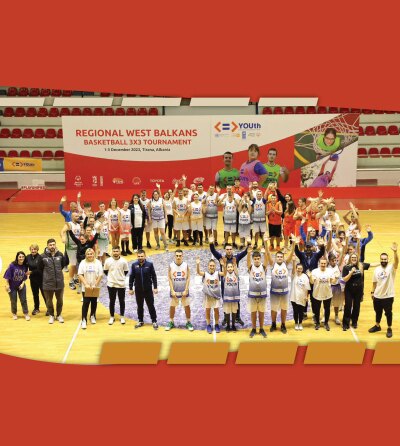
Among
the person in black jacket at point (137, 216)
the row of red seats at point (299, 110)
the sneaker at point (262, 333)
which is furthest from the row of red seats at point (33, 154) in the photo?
the sneaker at point (262, 333)

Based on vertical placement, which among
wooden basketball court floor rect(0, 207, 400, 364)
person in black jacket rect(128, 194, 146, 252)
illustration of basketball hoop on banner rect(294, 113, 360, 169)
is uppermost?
illustration of basketball hoop on banner rect(294, 113, 360, 169)

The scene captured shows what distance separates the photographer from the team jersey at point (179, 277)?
39.3ft

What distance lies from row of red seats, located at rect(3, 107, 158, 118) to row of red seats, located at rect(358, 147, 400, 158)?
25.3 feet

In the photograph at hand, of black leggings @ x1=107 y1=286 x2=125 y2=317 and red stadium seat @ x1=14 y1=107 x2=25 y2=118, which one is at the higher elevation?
red stadium seat @ x1=14 y1=107 x2=25 y2=118

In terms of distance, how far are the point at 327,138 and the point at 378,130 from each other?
8.66 feet

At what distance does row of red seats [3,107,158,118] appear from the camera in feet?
82.4

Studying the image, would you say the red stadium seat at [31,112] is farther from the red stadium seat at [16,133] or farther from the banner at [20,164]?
the banner at [20,164]

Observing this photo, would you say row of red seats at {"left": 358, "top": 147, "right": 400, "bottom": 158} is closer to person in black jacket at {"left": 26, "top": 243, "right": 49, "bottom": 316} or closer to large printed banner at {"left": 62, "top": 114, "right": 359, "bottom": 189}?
large printed banner at {"left": 62, "top": 114, "right": 359, "bottom": 189}

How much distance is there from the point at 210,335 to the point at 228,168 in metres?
12.8

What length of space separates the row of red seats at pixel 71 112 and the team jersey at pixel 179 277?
Answer: 1391 cm

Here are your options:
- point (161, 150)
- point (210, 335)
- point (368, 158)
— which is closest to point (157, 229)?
point (210, 335)

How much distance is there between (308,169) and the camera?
24328 millimetres

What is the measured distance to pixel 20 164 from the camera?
25.0 m

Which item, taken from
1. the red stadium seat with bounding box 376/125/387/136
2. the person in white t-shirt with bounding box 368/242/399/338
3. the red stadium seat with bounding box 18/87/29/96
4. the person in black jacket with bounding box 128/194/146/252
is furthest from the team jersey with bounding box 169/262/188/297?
the red stadium seat with bounding box 18/87/29/96
